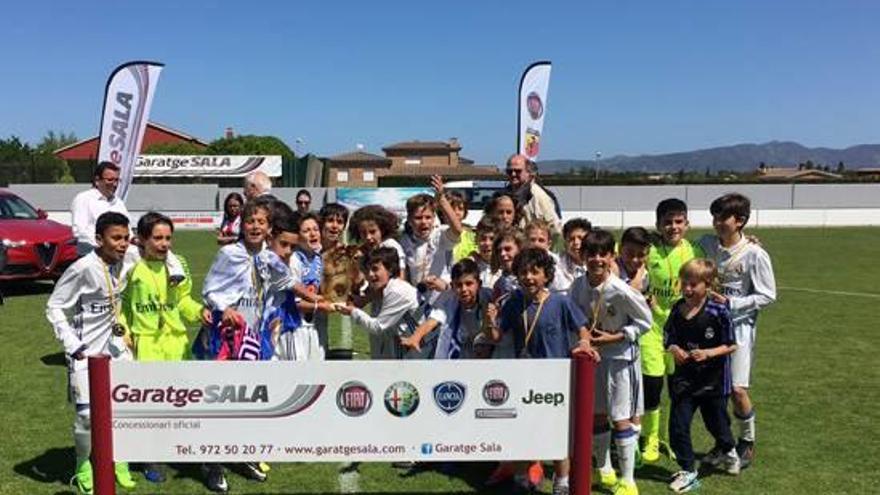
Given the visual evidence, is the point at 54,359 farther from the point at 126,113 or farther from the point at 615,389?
the point at 615,389

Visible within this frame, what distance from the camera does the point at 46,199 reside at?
3269 centimetres

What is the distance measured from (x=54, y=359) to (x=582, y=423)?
6.85m

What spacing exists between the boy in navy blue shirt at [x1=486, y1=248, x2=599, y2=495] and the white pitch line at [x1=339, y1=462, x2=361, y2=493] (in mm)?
1347

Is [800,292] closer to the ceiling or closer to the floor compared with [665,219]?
closer to the floor

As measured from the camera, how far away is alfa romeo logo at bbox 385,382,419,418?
340 centimetres

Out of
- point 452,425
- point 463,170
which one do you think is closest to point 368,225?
point 452,425

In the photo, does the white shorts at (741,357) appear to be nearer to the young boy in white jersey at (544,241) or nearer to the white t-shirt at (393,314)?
the young boy in white jersey at (544,241)

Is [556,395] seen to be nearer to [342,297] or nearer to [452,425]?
[452,425]

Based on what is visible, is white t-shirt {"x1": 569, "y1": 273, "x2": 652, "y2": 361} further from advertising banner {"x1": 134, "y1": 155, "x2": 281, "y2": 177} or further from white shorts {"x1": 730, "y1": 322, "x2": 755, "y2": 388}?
advertising banner {"x1": 134, "y1": 155, "x2": 281, "y2": 177}

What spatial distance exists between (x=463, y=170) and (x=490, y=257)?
236 ft

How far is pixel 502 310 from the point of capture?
4.41 meters

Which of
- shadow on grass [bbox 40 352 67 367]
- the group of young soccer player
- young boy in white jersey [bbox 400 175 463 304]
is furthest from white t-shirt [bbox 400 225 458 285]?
shadow on grass [bbox 40 352 67 367]

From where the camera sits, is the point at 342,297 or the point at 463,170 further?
the point at 463,170

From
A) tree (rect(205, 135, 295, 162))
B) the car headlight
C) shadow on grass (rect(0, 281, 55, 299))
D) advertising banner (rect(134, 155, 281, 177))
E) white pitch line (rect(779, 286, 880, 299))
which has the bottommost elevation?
shadow on grass (rect(0, 281, 55, 299))
